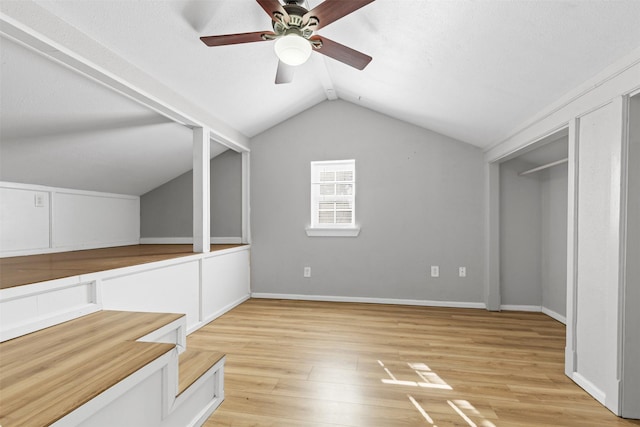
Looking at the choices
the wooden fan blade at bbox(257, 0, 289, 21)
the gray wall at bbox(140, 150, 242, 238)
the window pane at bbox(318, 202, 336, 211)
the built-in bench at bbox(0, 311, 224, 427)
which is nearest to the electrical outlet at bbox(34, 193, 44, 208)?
the gray wall at bbox(140, 150, 242, 238)

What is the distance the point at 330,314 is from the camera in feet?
11.7

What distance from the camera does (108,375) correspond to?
1075 millimetres

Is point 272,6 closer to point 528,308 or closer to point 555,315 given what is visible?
point 555,315

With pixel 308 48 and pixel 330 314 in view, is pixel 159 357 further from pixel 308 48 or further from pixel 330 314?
pixel 330 314

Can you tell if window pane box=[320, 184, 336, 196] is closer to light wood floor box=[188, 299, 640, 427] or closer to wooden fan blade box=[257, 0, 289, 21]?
light wood floor box=[188, 299, 640, 427]

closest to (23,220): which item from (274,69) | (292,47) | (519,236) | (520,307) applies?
(274,69)

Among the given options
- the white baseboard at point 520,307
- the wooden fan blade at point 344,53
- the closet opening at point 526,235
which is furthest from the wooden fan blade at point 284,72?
the white baseboard at point 520,307

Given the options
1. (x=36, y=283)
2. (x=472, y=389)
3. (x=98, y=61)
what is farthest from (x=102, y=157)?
(x=472, y=389)

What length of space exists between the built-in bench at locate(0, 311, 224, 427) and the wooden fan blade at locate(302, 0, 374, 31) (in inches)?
70.1

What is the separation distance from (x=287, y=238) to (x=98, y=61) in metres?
2.81

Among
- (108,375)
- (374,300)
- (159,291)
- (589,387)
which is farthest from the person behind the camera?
(374,300)

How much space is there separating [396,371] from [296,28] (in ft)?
7.65

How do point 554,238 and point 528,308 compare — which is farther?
point 528,308

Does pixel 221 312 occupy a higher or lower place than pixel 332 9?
lower
